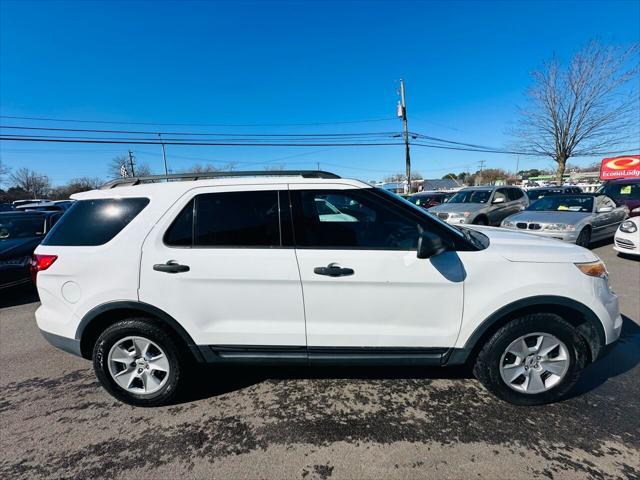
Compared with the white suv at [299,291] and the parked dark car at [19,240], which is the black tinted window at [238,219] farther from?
the parked dark car at [19,240]

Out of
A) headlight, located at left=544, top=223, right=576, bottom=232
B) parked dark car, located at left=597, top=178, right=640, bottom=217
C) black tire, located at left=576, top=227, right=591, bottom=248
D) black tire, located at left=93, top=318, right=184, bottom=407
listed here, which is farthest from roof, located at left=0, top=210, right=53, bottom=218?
parked dark car, located at left=597, top=178, right=640, bottom=217

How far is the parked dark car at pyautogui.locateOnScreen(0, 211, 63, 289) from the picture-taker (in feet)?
16.1

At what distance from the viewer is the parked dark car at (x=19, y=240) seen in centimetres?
492

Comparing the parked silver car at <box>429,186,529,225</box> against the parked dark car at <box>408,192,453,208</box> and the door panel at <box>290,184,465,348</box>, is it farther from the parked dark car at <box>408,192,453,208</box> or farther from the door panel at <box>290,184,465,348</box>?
the door panel at <box>290,184,465,348</box>

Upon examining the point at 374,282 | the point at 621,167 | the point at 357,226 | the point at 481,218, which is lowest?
the point at 481,218

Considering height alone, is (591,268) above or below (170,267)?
below

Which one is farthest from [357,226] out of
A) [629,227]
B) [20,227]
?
[629,227]

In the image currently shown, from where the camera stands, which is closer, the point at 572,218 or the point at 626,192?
the point at 572,218

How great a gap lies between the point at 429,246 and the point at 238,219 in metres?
1.45

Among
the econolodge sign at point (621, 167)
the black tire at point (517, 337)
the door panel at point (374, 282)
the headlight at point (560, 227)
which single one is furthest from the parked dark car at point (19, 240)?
the econolodge sign at point (621, 167)

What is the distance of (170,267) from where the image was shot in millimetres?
2324

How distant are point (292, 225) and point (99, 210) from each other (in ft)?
5.36

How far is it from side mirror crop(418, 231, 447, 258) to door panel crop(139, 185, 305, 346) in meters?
0.91

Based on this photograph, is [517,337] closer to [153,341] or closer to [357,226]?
[357,226]
